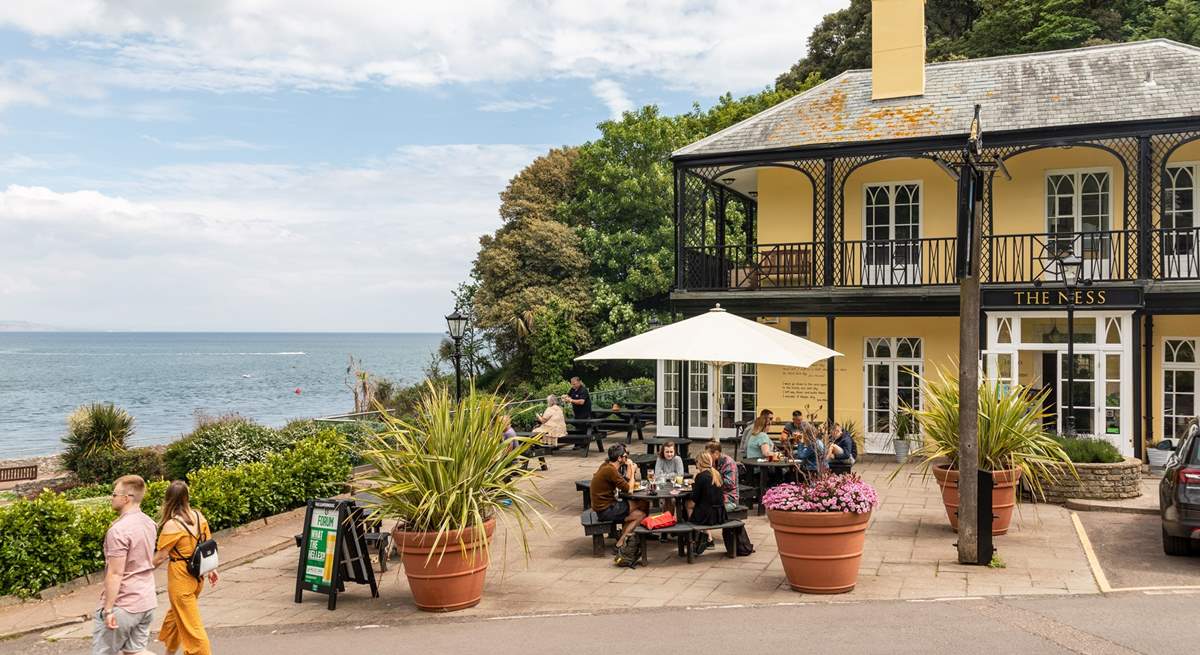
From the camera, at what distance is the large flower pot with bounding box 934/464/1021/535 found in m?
10.8

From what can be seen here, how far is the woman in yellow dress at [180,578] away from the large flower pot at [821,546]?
472 cm

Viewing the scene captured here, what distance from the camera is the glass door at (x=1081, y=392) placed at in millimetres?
17188

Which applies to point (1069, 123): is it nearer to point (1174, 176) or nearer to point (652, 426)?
point (1174, 176)

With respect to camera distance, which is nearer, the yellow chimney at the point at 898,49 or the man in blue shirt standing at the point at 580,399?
the man in blue shirt standing at the point at 580,399

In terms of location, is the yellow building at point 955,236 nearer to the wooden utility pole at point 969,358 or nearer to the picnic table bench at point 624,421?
the picnic table bench at point 624,421

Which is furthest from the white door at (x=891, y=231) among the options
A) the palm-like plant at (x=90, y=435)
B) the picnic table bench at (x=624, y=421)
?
the palm-like plant at (x=90, y=435)

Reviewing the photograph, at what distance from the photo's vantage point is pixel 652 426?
23406 mm

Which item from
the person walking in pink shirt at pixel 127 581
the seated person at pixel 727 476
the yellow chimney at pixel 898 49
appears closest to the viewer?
the person walking in pink shirt at pixel 127 581

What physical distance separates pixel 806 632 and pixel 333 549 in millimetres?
4276

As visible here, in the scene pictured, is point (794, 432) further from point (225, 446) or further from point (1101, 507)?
point (225, 446)

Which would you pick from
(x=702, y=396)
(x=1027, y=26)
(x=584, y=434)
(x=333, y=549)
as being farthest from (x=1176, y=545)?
(x=1027, y=26)

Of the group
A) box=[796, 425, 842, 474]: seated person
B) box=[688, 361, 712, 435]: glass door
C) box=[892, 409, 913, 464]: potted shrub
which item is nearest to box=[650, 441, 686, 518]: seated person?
box=[796, 425, 842, 474]: seated person

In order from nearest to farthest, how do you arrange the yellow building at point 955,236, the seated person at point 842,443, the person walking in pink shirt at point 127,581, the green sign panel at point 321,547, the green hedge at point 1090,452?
the person walking in pink shirt at point 127,581 → the green sign panel at point 321,547 → the green hedge at point 1090,452 → the seated person at point 842,443 → the yellow building at point 955,236

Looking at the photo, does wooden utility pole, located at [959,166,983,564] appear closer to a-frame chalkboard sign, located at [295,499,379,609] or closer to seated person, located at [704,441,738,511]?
seated person, located at [704,441,738,511]
